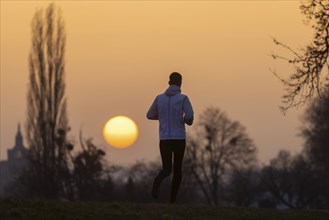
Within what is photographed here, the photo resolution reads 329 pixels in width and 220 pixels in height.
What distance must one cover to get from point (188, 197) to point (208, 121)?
1078cm

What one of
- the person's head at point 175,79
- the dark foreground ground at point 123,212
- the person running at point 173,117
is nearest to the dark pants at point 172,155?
the person running at point 173,117

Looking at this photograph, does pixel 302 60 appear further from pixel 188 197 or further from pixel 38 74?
pixel 188 197

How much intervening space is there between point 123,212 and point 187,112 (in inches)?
99.3

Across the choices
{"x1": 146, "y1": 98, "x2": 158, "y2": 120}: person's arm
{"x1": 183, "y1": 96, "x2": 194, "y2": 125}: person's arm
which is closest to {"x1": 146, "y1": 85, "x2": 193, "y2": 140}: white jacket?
{"x1": 183, "y1": 96, "x2": 194, "y2": 125}: person's arm

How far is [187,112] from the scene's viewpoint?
682 inches

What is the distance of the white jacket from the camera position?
17.3m

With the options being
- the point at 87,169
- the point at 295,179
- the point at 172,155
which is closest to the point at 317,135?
the point at 295,179

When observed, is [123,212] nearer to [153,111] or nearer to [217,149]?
[153,111]

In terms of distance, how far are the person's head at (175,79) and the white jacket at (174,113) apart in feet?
0.23

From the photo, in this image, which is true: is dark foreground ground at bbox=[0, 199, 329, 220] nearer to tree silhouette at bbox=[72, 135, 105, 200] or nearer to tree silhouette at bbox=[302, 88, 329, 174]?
tree silhouette at bbox=[72, 135, 105, 200]

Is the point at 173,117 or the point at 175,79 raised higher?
the point at 175,79

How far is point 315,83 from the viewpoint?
1031 inches

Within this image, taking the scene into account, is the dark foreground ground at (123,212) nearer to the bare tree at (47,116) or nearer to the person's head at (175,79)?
the person's head at (175,79)

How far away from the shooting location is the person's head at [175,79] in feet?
57.0
